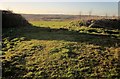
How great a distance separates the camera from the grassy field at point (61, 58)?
18.8m

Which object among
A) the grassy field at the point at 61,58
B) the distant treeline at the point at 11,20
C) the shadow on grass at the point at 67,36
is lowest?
the grassy field at the point at 61,58

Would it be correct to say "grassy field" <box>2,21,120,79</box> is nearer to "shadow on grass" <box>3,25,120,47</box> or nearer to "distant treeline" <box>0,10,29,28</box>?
"shadow on grass" <box>3,25,120,47</box>

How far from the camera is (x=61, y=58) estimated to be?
21078 millimetres

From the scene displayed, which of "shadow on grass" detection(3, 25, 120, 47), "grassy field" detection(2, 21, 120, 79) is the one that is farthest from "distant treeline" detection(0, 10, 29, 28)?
"grassy field" detection(2, 21, 120, 79)

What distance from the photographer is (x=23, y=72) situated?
65.0 feet

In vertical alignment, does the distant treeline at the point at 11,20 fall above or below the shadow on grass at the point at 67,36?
above

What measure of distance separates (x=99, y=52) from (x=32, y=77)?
5.80 m

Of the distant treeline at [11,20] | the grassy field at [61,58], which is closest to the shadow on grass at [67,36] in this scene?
the grassy field at [61,58]

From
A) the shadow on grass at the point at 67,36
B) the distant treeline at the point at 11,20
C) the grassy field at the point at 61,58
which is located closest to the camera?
the grassy field at the point at 61,58

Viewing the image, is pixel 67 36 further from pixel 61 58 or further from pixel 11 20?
pixel 11 20

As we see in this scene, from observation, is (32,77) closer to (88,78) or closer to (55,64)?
(55,64)

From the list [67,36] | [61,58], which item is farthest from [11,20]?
[61,58]

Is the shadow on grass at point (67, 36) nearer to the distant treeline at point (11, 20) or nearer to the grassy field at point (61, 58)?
the grassy field at point (61, 58)

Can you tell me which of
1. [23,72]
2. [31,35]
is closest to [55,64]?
[23,72]
